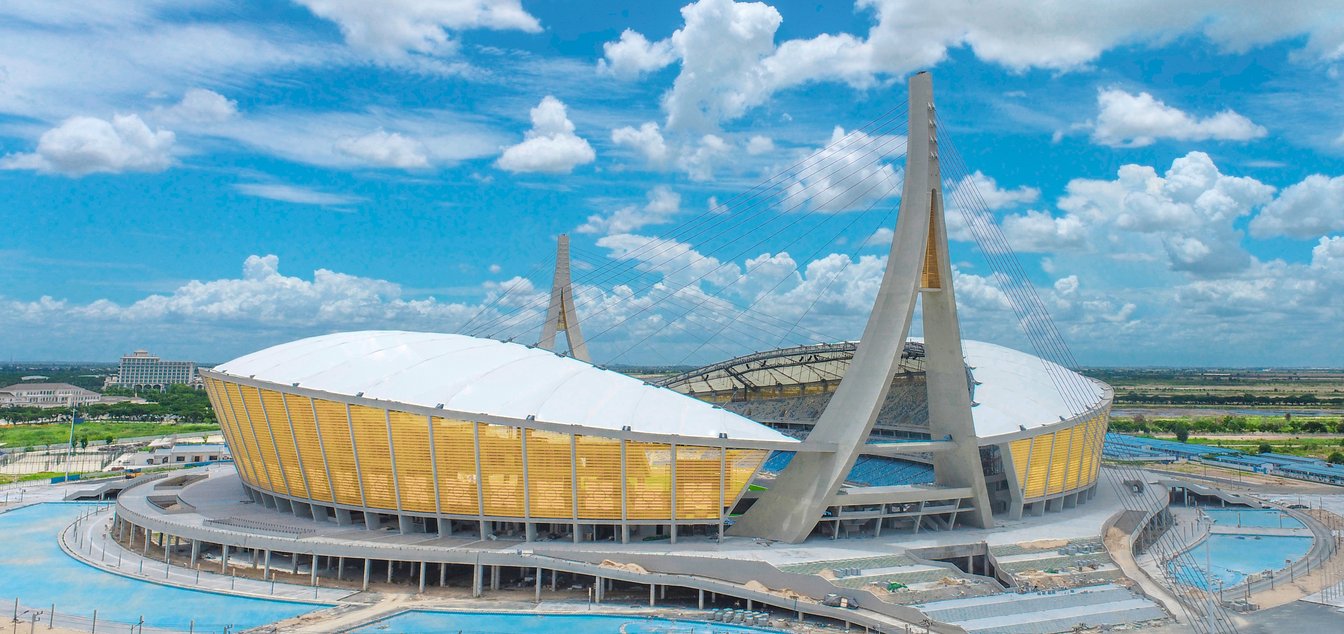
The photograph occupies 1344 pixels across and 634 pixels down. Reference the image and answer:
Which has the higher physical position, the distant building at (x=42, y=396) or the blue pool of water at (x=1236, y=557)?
the blue pool of water at (x=1236, y=557)

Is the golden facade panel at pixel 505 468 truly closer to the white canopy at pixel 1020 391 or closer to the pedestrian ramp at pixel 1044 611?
the pedestrian ramp at pixel 1044 611

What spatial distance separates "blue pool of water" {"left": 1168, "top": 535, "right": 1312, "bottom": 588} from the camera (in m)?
43.2

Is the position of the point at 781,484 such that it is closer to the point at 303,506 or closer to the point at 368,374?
the point at 368,374

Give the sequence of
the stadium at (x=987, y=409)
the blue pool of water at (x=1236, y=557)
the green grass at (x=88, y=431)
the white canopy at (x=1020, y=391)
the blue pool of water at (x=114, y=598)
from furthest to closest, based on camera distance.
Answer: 1. the green grass at (x=88, y=431)
2. the white canopy at (x=1020, y=391)
3. the stadium at (x=987, y=409)
4. the blue pool of water at (x=1236, y=557)
5. the blue pool of water at (x=114, y=598)

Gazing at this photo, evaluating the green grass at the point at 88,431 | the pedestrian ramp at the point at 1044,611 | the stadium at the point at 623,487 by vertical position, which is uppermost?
the stadium at the point at 623,487

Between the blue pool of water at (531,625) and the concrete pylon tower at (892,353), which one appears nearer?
the blue pool of water at (531,625)

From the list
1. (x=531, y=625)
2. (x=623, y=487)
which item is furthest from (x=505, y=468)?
(x=531, y=625)

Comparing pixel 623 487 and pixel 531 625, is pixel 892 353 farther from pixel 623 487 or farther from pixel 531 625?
pixel 531 625

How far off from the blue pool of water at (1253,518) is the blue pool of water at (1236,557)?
15.4ft

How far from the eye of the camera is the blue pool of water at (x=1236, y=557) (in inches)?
1703

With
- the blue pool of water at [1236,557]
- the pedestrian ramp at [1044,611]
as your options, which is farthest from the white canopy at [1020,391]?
the pedestrian ramp at [1044,611]

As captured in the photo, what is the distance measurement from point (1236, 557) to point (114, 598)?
54.6 meters

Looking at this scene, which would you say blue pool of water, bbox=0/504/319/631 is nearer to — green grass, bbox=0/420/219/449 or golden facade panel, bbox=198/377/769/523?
golden facade panel, bbox=198/377/769/523

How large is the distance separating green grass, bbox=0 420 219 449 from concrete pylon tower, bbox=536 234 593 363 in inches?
2587
